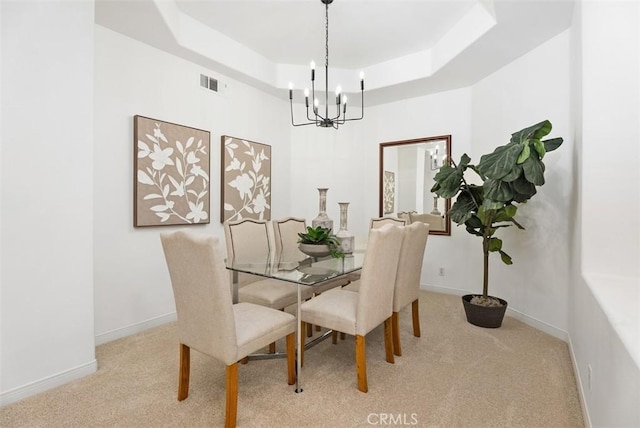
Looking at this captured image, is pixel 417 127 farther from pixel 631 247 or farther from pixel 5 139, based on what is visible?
pixel 5 139

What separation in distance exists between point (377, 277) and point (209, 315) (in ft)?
3.46

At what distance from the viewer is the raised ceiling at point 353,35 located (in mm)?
2717

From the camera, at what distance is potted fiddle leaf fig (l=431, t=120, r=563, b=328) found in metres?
2.49

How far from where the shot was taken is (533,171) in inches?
96.0

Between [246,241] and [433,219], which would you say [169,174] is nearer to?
[246,241]

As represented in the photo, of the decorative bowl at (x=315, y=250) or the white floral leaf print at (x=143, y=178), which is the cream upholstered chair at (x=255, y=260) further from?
the white floral leaf print at (x=143, y=178)

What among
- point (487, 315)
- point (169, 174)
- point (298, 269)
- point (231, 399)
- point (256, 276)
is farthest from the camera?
point (169, 174)

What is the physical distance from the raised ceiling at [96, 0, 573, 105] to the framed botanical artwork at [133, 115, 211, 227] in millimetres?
821

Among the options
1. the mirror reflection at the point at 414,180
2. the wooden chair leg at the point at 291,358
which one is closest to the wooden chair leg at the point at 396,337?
the wooden chair leg at the point at 291,358

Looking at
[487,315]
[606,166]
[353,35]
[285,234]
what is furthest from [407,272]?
[353,35]

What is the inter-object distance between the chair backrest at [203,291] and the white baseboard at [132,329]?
4.89 feet

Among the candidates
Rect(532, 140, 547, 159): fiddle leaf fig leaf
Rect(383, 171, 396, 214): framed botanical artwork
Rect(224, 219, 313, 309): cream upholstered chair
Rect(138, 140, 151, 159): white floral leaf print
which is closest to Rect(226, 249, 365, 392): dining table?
Rect(224, 219, 313, 309): cream upholstered chair

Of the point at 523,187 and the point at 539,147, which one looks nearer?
the point at 539,147

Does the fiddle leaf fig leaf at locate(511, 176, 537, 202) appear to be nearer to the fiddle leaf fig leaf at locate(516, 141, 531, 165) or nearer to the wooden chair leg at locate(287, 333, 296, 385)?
the fiddle leaf fig leaf at locate(516, 141, 531, 165)
